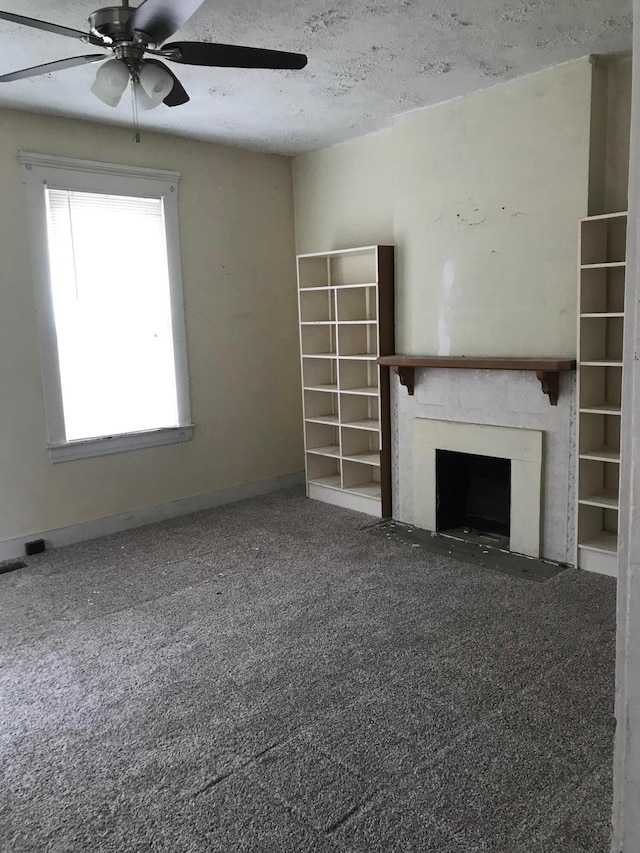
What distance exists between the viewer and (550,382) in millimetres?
3703

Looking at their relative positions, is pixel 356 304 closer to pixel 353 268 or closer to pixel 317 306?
pixel 353 268

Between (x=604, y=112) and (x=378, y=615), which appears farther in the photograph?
(x=604, y=112)

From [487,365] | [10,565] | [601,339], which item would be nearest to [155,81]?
[487,365]

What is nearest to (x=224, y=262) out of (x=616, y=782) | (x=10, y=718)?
(x=10, y=718)

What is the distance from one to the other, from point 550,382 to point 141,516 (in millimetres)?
3050

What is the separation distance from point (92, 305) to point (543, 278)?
2.97 meters

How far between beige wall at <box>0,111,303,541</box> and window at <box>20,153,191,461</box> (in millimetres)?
86

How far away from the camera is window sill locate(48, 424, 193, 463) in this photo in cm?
449

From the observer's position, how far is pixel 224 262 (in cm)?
529

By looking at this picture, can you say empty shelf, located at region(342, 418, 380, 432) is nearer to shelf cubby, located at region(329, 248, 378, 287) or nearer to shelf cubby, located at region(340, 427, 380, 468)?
shelf cubby, located at region(340, 427, 380, 468)

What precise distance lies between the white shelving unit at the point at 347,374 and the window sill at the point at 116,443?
1070 millimetres

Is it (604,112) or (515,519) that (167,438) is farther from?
(604,112)

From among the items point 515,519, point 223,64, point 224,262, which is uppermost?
point 223,64


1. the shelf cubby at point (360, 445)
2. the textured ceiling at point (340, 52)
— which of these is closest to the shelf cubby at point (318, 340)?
the shelf cubby at point (360, 445)
